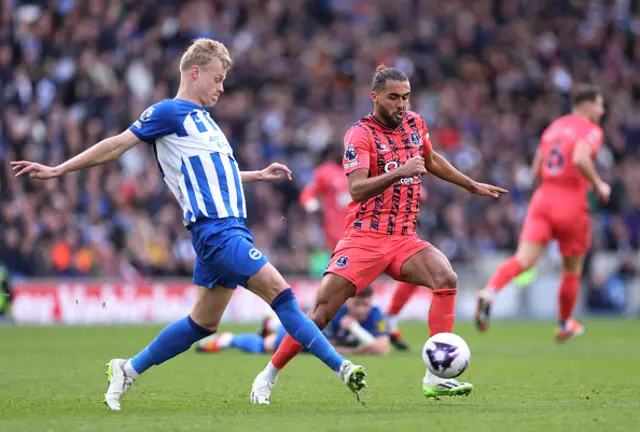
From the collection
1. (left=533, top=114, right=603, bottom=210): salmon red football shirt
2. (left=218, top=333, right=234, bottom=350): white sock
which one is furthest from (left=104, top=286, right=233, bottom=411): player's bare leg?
(left=533, top=114, right=603, bottom=210): salmon red football shirt

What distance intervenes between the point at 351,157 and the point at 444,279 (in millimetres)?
1052

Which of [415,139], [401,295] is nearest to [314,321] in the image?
[415,139]

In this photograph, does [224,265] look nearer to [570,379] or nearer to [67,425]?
[67,425]

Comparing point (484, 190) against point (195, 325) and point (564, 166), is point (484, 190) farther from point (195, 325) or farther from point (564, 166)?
point (564, 166)

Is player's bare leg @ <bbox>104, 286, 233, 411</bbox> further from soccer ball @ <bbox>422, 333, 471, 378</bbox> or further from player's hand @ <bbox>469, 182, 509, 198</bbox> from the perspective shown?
player's hand @ <bbox>469, 182, 509, 198</bbox>

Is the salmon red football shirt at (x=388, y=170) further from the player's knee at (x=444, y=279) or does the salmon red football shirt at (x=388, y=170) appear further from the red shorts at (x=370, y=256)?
the player's knee at (x=444, y=279)

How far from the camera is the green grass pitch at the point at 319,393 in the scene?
6.20m

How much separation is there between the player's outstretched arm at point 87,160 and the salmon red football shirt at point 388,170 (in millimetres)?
1673

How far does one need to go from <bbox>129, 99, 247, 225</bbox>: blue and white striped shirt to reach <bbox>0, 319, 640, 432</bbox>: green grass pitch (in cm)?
126

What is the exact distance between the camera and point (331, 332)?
41.3 feet

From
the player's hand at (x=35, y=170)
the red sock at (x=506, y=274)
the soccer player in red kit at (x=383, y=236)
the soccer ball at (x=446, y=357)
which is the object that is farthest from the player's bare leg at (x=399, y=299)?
the player's hand at (x=35, y=170)

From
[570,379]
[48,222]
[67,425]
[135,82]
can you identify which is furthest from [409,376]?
[135,82]

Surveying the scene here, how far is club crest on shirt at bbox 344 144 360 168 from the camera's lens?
768 cm

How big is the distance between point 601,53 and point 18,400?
23405mm
